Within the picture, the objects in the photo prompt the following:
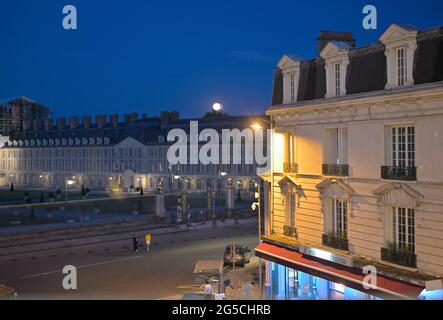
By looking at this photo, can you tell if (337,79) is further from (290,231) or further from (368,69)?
(290,231)

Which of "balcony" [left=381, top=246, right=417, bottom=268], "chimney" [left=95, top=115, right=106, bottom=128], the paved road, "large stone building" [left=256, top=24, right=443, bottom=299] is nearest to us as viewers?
"large stone building" [left=256, top=24, right=443, bottom=299]

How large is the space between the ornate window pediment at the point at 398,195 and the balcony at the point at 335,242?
6.84 feet

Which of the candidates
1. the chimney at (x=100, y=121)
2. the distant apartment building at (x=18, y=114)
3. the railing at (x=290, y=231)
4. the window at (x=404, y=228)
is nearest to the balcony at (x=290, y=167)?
the railing at (x=290, y=231)

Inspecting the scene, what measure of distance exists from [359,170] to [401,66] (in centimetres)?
310

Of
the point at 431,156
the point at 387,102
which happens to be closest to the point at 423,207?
the point at 431,156

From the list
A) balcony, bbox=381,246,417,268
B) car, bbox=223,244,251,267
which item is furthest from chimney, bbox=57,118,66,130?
balcony, bbox=381,246,417,268

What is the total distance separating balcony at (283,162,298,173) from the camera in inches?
731

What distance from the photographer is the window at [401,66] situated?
46.0 ft

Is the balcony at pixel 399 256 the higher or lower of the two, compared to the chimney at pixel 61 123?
lower

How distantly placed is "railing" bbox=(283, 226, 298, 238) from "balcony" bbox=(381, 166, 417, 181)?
500 centimetres

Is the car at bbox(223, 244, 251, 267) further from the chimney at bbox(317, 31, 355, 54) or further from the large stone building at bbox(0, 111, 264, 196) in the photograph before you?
the large stone building at bbox(0, 111, 264, 196)
